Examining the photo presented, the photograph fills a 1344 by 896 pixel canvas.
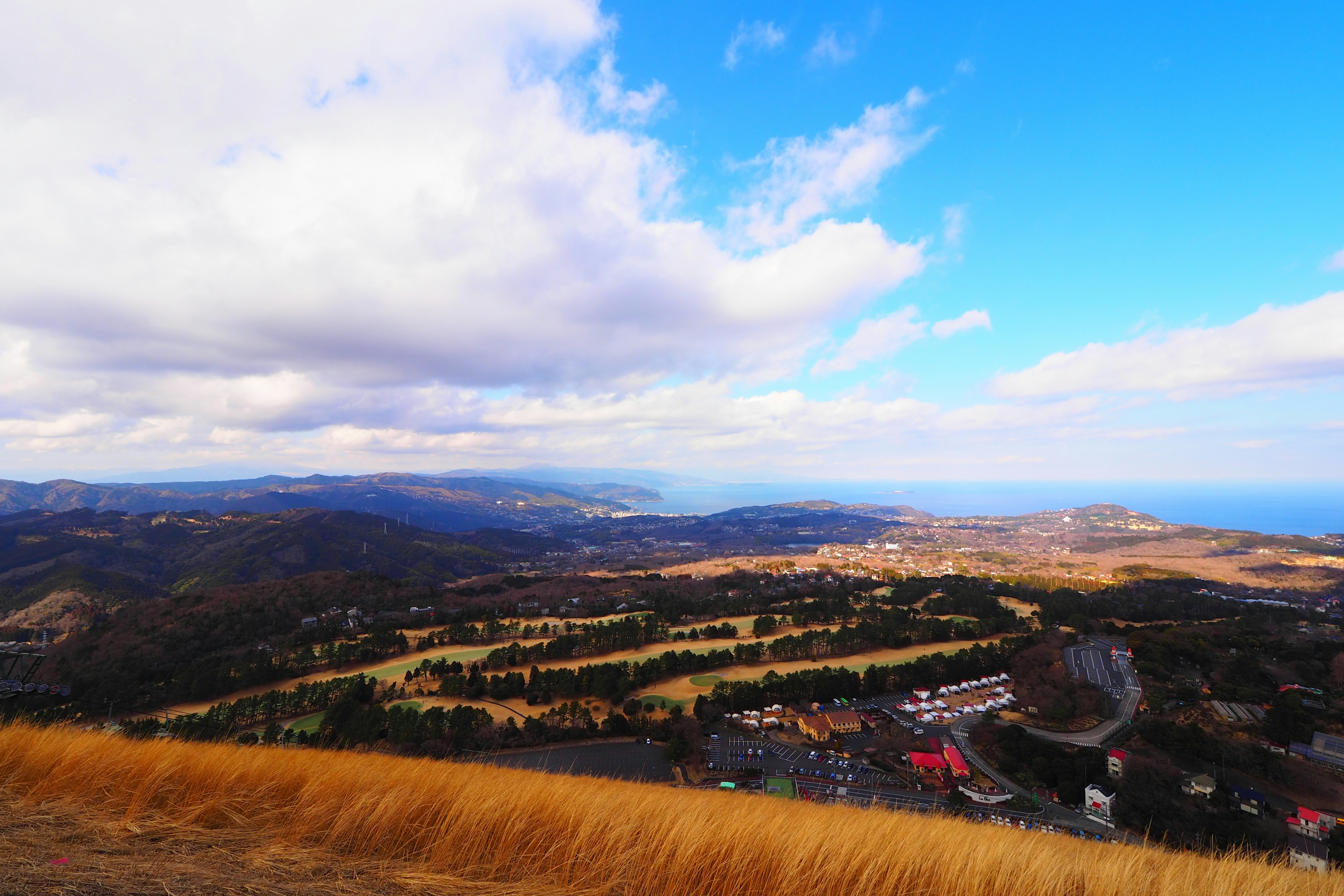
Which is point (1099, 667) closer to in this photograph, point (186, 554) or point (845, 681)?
point (845, 681)

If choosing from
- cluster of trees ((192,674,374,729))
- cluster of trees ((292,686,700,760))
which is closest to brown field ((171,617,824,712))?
cluster of trees ((192,674,374,729))

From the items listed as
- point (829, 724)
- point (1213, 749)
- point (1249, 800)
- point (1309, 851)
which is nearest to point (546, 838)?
point (1309, 851)

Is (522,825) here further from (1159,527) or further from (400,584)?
(1159,527)

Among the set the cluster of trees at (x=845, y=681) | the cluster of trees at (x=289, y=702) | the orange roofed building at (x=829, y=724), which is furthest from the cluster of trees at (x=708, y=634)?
the cluster of trees at (x=289, y=702)

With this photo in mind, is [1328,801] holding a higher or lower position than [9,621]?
higher

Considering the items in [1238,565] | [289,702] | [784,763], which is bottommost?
[1238,565]

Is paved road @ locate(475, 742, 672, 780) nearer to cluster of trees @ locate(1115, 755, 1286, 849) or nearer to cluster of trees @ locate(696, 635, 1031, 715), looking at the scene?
cluster of trees @ locate(696, 635, 1031, 715)

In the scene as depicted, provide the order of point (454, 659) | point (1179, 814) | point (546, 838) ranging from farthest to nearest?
point (454, 659)
point (1179, 814)
point (546, 838)

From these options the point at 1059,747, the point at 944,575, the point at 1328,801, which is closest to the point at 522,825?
the point at 1059,747
